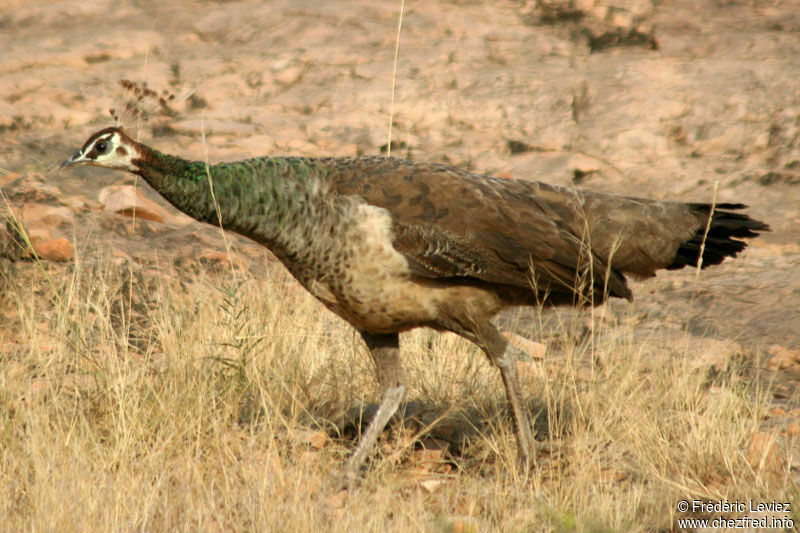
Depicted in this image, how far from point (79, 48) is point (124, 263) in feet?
14.5

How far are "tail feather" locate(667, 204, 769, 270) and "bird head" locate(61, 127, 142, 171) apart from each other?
264cm

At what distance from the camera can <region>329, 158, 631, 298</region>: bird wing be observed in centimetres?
426

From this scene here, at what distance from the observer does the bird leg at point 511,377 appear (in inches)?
173

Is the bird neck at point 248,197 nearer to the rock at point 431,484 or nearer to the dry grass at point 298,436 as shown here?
the dry grass at point 298,436

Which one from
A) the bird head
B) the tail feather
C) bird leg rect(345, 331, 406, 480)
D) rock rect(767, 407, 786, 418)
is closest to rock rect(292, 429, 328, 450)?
bird leg rect(345, 331, 406, 480)

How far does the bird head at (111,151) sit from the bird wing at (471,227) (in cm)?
87

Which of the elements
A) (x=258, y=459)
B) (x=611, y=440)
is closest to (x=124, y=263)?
(x=258, y=459)

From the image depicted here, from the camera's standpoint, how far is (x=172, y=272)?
262 inches

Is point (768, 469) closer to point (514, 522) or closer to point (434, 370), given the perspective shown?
point (514, 522)

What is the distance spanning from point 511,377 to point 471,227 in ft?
2.27

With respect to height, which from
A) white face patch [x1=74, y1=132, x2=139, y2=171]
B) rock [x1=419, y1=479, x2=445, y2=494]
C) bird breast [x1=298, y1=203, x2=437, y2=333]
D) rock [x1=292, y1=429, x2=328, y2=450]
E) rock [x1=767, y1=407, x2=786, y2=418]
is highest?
white face patch [x1=74, y1=132, x2=139, y2=171]

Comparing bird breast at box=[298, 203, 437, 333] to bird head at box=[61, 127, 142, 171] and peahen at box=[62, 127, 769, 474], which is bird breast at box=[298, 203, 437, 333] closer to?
peahen at box=[62, 127, 769, 474]

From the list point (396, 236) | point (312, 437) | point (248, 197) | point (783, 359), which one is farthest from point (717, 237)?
point (248, 197)

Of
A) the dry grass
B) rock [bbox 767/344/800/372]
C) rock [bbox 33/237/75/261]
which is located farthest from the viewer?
rock [bbox 33/237/75/261]
